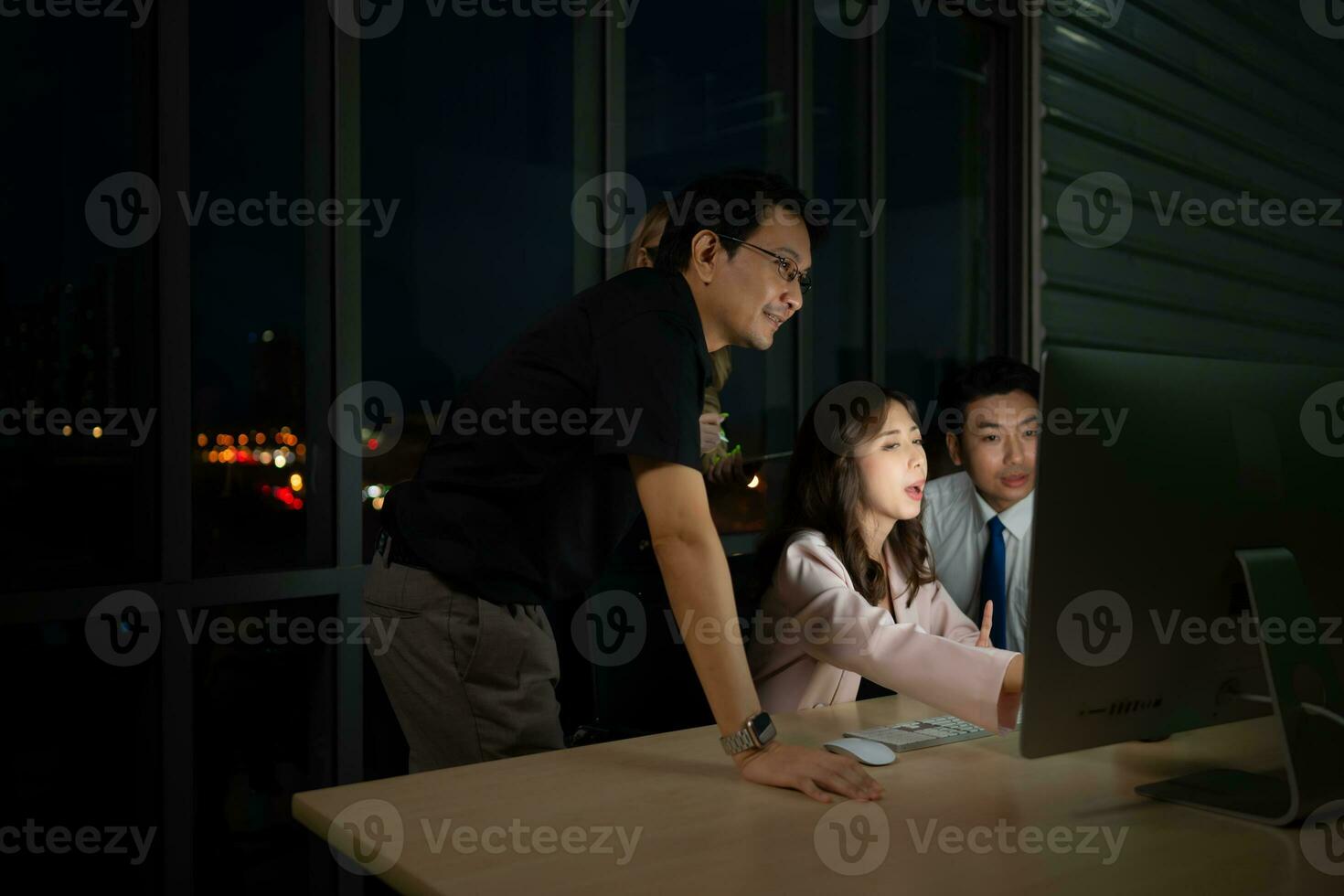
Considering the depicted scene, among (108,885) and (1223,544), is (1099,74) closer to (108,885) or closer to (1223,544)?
(1223,544)

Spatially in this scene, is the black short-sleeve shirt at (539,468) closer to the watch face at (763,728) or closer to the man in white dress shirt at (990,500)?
the watch face at (763,728)

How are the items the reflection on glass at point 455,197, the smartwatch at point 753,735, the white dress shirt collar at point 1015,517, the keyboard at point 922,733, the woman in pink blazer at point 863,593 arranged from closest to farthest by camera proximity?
the smartwatch at point 753,735
the keyboard at point 922,733
the woman in pink blazer at point 863,593
the reflection on glass at point 455,197
the white dress shirt collar at point 1015,517

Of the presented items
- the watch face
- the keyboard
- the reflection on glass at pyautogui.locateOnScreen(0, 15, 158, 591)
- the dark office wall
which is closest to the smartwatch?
the watch face

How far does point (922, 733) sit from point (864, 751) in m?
0.18

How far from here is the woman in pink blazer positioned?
1.52 metres

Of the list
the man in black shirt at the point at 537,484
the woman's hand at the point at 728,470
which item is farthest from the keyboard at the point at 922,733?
the woman's hand at the point at 728,470

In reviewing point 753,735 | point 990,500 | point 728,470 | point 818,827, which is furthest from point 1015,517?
point 818,827

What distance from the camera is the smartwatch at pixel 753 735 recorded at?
127 cm

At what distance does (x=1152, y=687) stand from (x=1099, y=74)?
3.35m

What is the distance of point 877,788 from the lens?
1202mm

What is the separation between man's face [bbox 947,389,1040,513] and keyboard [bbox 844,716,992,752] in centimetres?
115

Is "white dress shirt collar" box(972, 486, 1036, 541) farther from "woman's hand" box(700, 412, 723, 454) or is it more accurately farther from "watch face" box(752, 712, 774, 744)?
"watch face" box(752, 712, 774, 744)

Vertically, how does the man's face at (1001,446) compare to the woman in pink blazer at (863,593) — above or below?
above

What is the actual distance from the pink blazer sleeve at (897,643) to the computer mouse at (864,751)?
0.20 meters
